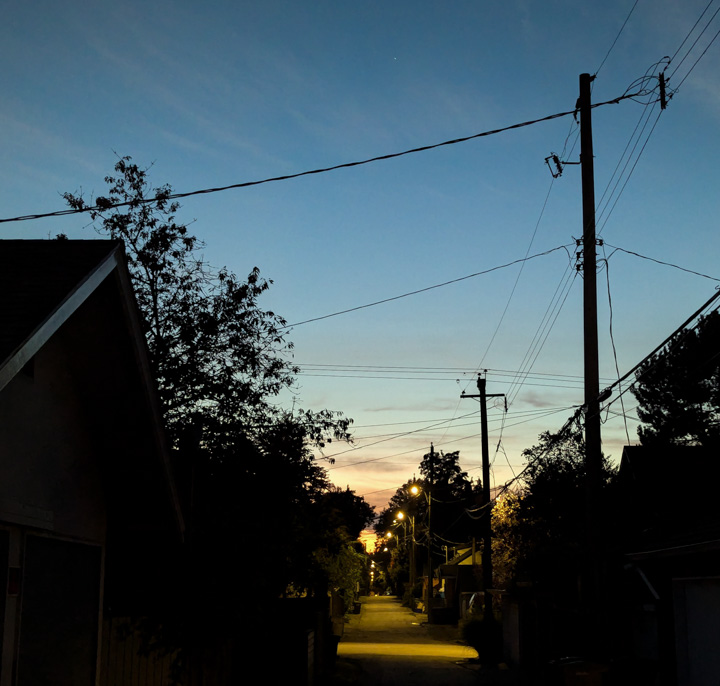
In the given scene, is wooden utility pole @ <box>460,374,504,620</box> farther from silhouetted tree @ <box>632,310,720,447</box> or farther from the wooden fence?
the wooden fence

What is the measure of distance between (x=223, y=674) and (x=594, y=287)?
1005cm

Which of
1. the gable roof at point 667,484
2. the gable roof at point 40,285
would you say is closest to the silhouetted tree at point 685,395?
the gable roof at point 667,484

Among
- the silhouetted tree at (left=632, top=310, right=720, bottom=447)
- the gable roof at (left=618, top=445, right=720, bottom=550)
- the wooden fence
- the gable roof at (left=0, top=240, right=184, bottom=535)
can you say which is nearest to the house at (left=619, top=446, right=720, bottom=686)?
the wooden fence

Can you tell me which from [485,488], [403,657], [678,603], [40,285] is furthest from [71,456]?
[485,488]

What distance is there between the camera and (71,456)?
312 inches

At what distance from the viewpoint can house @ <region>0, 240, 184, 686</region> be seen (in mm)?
Result: 6086

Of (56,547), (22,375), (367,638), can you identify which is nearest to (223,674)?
(56,547)

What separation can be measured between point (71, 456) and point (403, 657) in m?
22.3

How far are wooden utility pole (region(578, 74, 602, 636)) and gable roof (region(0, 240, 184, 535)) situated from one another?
29.3 feet

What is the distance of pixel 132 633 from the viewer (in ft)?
34.7

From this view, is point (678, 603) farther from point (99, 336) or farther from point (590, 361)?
point (99, 336)

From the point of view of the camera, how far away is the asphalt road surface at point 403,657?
21.7 meters

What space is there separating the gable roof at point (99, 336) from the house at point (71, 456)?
1 centimetres

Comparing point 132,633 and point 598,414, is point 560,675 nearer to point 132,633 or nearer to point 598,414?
point 598,414
